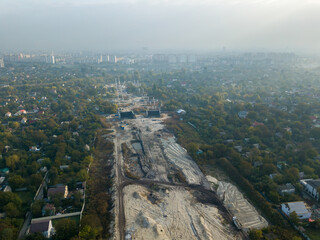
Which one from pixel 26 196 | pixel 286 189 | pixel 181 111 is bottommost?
pixel 26 196

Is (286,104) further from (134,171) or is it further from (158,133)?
(134,171)

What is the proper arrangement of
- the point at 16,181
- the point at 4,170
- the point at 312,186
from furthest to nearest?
the point at 4,170 → the point at 16,181 → the point at 312,186

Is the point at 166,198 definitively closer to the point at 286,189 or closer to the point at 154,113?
the point at 286,189

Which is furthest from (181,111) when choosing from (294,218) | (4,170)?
(4,170)

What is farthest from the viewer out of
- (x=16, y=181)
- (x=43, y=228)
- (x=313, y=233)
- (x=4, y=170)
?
(x=4, y=170)

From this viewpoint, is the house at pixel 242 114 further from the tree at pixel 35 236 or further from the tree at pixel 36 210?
the tree at pixel 35 236

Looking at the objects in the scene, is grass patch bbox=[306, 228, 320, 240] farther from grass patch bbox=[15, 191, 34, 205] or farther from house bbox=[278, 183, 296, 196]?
grass patch bbox=[15, 191, 34, 205]

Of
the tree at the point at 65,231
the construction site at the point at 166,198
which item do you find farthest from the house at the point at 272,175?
the tree at the point at 65,231

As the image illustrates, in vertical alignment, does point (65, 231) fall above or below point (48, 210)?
above
